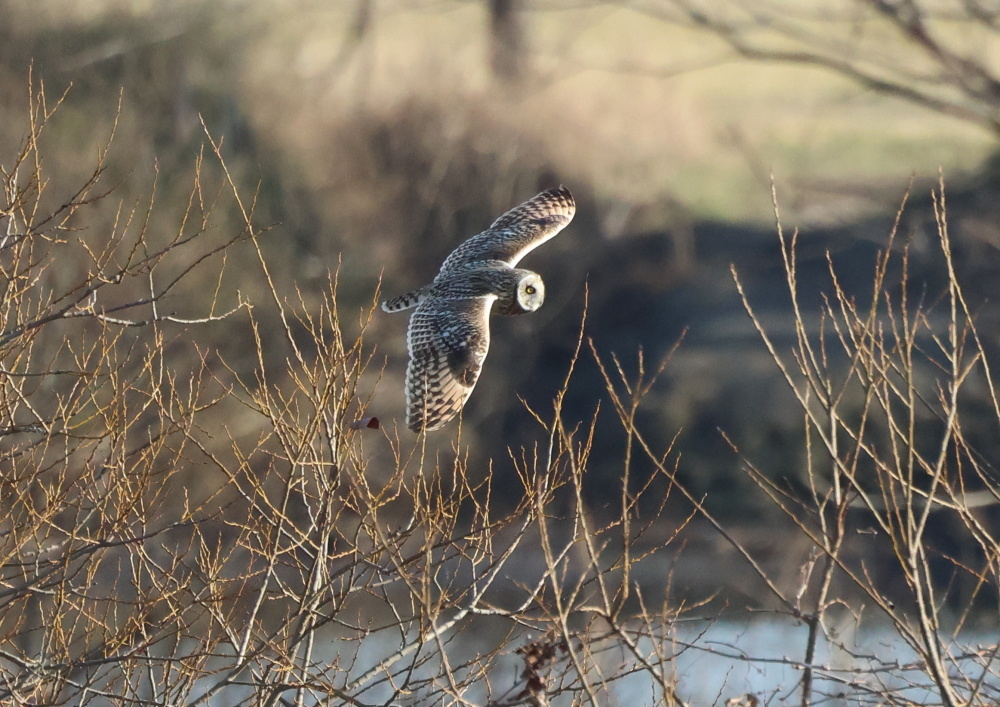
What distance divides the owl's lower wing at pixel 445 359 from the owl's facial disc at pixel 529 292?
1.69 ft

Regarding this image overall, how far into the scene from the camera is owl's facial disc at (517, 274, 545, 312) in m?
7.69

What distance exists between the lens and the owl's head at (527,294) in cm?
769

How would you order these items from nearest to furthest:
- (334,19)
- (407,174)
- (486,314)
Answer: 1. (486,314)
2. (407,174)
3. (334,19)

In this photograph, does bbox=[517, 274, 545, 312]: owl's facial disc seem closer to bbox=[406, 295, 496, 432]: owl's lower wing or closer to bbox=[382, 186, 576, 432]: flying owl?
bbox=[382, 186, 576, 432]: flying owl

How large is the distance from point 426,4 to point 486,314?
973 inches

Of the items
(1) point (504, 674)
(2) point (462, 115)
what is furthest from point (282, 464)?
(2) point (462, 115)

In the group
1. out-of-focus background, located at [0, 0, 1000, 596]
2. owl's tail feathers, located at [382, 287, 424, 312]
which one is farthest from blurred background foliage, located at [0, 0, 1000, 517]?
owl's tail feathers, located at [382, 287, 424, 312]

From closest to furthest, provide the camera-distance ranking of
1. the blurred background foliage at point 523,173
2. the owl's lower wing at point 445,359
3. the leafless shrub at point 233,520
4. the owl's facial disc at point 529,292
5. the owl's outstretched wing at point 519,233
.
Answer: the leafless shrub at point 233,520, the owl's lower wing at point 445,359, the owl's facial disc at point 529,292, the owl's outstretched wing at point 519,233, the blurred background foliage at point 523,173

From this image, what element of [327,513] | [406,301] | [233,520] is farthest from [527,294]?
[233,520]

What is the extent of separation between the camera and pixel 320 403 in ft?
15.6

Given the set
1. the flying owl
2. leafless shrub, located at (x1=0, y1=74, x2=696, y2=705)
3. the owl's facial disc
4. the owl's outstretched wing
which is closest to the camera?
leafless shrub, located at (x1=0, y1=74, x2=696, y2=705)

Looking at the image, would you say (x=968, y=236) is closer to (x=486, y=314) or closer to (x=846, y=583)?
(x=846, y=583)

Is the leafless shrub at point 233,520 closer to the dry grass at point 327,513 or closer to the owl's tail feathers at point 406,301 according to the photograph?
the dry grass at point 327,513

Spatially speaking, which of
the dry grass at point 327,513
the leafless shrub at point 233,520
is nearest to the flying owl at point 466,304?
the leafless shrub at point 233,520
